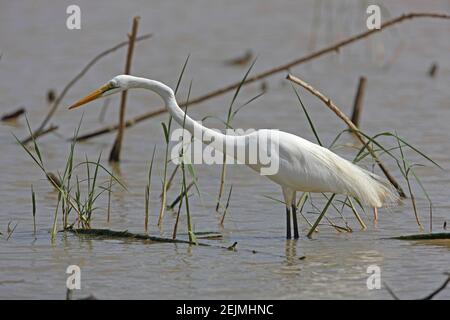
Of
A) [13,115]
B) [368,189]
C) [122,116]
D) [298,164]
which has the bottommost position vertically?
[368,189]

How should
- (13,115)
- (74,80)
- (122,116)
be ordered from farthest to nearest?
1. (13,115)
2. (74,80)
3. (122,116)

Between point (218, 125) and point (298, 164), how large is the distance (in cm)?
456

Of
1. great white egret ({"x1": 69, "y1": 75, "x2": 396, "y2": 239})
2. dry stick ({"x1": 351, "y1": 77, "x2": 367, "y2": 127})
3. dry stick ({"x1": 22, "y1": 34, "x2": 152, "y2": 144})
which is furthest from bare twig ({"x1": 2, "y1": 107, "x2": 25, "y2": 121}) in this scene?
great white egret ({"x1": 69, "y1": 75, "x2": 396, "y2": 239})

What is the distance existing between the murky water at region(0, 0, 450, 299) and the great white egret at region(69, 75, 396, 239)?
355 millimetres

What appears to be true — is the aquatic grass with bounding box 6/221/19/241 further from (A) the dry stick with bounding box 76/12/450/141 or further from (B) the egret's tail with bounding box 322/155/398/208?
(B) the egret's tail with bounding box 322/155/398/208

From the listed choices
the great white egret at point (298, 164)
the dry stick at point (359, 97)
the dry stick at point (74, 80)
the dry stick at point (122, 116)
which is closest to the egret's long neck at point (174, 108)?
the great white egret at point (298, 164)

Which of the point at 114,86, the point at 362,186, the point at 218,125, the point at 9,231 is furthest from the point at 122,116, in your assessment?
the point at 362,186

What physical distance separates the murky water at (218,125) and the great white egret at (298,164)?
1.17 feet

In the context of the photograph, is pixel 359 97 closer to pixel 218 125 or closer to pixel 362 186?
pixel 218 125

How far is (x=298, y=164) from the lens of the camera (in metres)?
6.46

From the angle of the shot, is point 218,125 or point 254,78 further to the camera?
point 218,125

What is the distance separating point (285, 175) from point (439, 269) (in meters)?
1.22

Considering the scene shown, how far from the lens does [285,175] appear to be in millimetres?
6465

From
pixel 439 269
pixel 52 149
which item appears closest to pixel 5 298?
pixel 439 269
